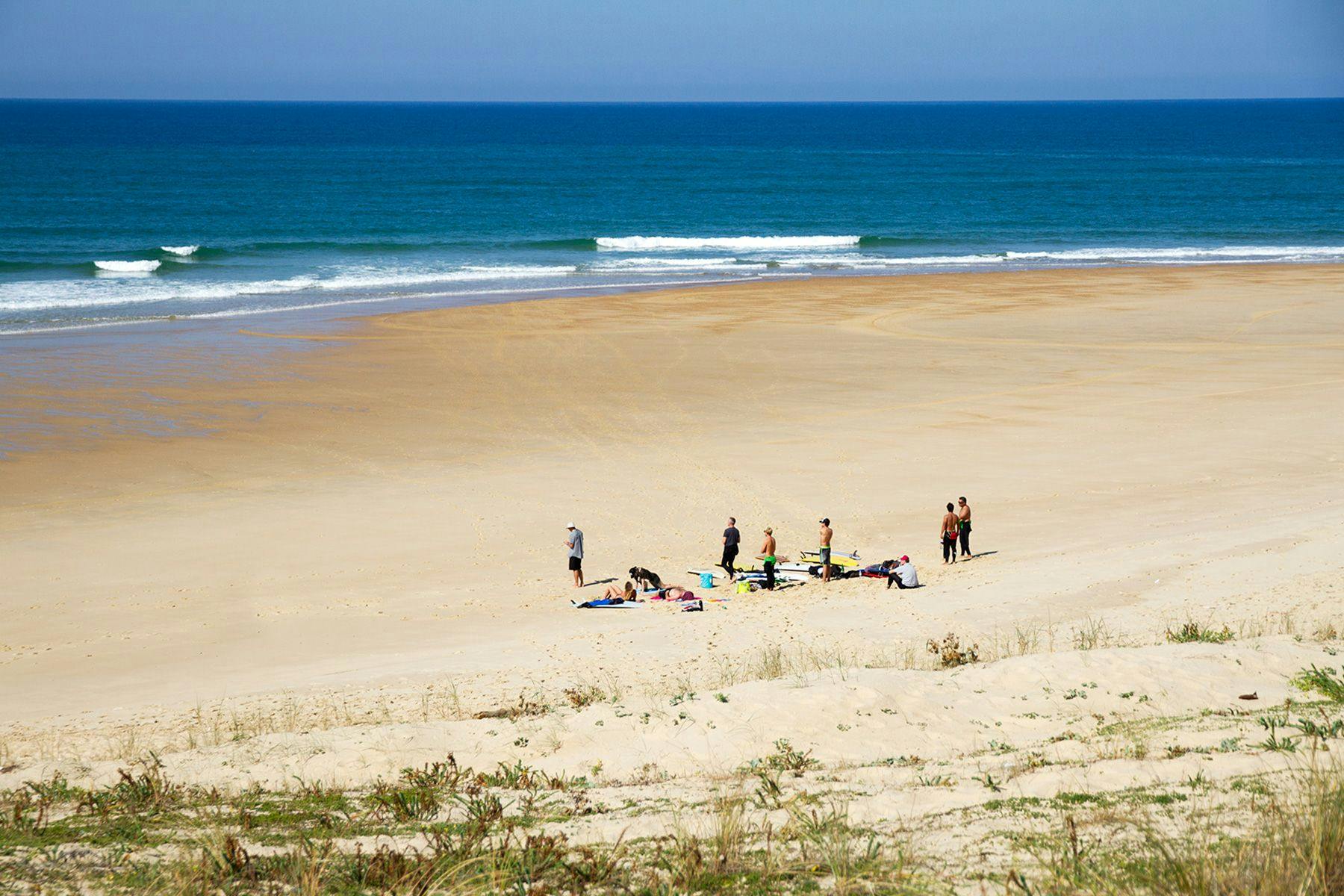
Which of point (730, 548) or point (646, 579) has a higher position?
point (730, 548)

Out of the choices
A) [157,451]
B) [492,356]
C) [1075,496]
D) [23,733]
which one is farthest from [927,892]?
[492,356]

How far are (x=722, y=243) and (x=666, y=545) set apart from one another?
43.0 m

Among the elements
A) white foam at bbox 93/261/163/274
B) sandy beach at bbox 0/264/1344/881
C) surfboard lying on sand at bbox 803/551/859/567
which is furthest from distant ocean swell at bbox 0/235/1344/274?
surfboard lying on sand at bbox 803/551/859/567

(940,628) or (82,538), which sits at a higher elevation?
(82,538)

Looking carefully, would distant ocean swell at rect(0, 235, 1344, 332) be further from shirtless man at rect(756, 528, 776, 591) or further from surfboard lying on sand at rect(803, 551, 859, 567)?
shirtless man at rect(756, 528, 776, 591)

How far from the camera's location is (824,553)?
16.0 metres

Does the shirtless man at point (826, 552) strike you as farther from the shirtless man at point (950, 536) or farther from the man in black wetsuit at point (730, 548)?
the shirtless man at point (950, 536)

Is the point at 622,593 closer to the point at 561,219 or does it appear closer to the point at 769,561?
the point at 769,561

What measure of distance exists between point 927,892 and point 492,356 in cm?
2725

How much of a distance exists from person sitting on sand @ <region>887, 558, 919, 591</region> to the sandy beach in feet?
1.10

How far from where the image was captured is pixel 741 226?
64.6 meters

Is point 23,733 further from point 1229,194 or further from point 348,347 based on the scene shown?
point 1229,194

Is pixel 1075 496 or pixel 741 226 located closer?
pixel 1075 496

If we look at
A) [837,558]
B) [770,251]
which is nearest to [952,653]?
[837,558]
